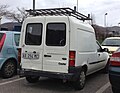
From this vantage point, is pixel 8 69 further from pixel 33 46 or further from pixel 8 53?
pixel 33 46

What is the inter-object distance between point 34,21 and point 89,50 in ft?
6.47

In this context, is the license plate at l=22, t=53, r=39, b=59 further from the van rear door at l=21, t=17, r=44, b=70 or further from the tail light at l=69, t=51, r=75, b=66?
the tail light at l=69, t=51, r=75, b=66

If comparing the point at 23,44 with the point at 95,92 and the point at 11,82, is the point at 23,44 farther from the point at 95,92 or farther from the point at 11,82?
the point at 95,92

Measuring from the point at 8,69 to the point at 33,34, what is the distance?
2045 millimetres

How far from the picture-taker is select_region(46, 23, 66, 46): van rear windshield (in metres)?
5.94

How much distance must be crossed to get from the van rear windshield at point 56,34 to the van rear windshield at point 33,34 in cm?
26

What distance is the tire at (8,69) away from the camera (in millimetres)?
7496

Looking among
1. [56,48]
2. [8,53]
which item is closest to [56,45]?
[56,48]

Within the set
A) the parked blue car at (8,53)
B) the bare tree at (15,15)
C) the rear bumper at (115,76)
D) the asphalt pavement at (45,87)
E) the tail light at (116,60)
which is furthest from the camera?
the bare tree at (15,15)

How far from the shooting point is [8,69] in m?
7.65

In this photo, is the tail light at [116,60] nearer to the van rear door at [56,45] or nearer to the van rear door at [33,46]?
the van rear door at [56,45]

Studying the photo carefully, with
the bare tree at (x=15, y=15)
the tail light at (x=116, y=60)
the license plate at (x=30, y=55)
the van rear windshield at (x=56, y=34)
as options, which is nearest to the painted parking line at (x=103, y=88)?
the tail light at (x=116, y=60)

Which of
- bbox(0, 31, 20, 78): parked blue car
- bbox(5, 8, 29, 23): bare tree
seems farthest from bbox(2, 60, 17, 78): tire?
bbox(5, 8, 29, 23): bare tree

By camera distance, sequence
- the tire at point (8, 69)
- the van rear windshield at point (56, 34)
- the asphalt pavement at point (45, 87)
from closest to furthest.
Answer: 1. the van rear windshield at point (56, 34)
2. the asphalt pavement at point (45, 87)
3. the tire at point (8, 69)
